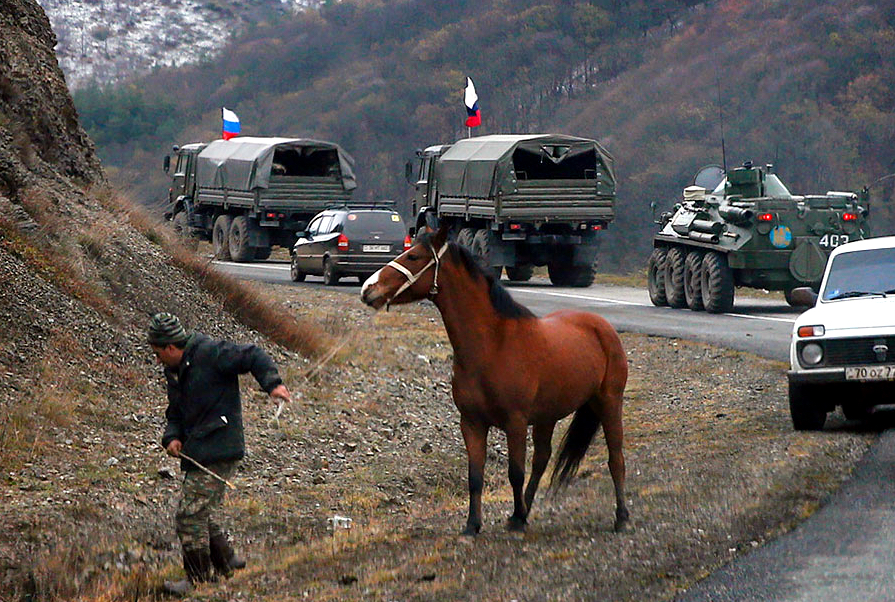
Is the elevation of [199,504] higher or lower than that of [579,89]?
lower

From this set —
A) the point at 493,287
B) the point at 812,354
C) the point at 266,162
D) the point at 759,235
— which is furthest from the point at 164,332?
the point at 266,162

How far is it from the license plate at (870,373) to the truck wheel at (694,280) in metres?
15.4

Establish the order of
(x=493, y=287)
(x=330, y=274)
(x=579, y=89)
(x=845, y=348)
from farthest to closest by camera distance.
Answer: (x=579, y=89) → (x=330, y=274) → (x=845, y=348) → (x=493, y=287)

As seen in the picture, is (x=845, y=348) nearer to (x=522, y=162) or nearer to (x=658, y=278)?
(x=658, y=278)

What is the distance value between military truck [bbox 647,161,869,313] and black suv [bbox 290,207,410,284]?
22.4 feet

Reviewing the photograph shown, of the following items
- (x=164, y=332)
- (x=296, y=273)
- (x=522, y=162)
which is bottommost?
(x=296, y=273)

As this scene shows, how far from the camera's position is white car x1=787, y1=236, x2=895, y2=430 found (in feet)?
40.3

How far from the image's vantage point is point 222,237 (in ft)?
138

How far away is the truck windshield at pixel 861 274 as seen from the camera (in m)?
13.3

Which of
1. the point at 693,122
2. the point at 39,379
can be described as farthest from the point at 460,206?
the point at 693,122

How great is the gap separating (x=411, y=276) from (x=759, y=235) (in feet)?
61.0

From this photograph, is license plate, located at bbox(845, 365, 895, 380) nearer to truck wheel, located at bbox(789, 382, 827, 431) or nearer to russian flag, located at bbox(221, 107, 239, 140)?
truck wheel, located at bbox(789, 382, 827, 431)

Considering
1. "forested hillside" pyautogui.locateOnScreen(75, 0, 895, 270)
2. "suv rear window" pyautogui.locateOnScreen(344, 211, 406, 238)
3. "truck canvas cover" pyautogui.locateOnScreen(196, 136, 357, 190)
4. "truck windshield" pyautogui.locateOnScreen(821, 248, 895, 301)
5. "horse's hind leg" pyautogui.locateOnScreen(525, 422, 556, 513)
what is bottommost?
"horse's hind leg" pyautogui.locateOnScreen(525, 422, 556, 513)

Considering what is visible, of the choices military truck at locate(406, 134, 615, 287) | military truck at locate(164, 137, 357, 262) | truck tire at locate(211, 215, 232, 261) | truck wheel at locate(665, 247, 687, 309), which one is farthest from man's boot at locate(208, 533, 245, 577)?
truck tire at locate(211, 215, 232, 261)
